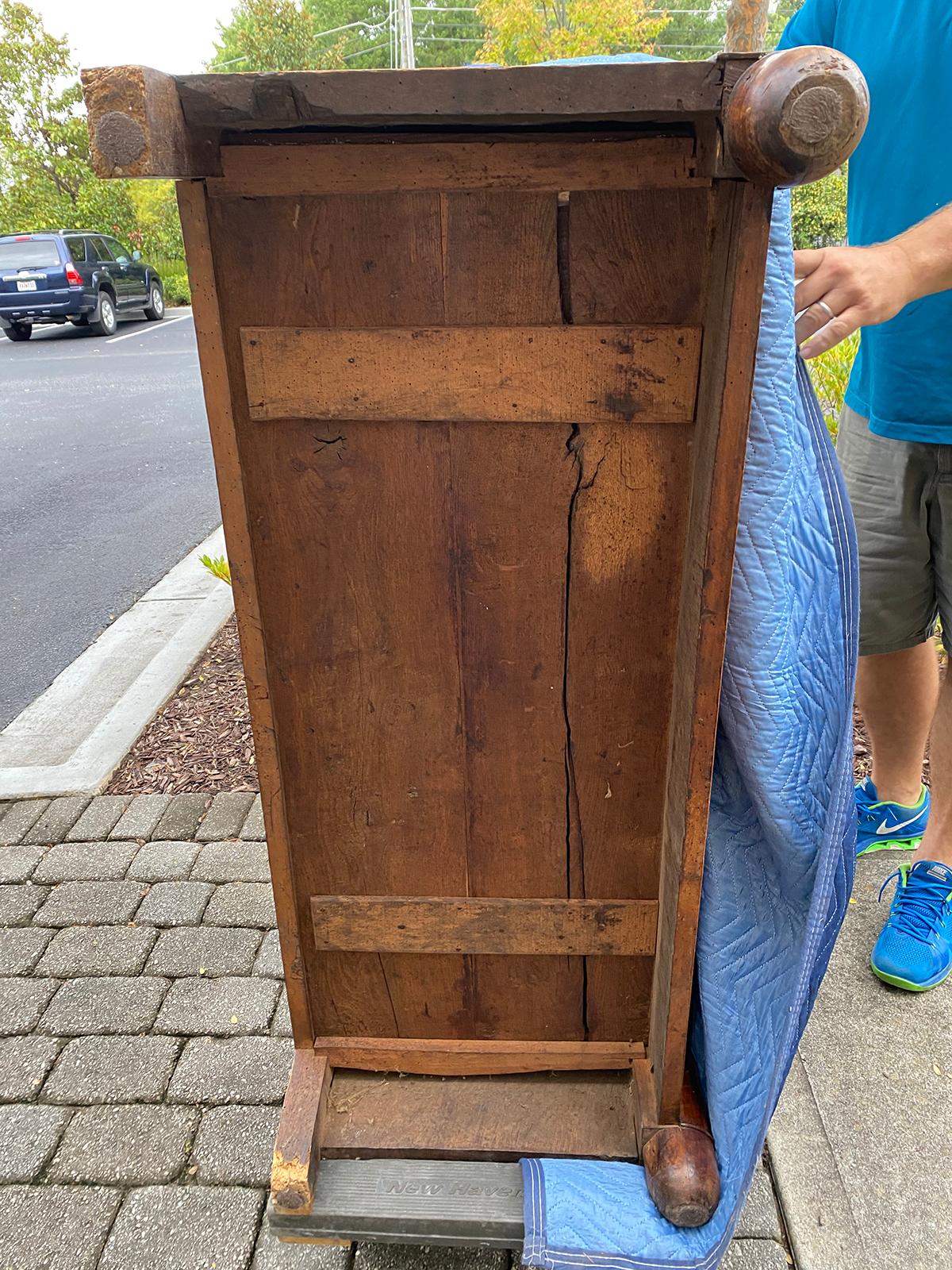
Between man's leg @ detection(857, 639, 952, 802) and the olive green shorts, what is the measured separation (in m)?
0.14

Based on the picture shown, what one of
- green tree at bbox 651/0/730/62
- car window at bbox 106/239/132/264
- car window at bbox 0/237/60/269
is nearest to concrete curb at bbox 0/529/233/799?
car window at bbox 0/237/60/269

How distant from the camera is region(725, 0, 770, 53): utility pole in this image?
5.61 meters

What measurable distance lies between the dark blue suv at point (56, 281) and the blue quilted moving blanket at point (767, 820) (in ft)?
49.0

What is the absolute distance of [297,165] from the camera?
1.10 metres

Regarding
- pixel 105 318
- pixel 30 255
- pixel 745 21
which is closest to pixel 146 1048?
pixel 745 21

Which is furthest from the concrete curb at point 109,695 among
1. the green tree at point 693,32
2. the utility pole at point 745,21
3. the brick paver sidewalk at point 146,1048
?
the green tree at point 693,32

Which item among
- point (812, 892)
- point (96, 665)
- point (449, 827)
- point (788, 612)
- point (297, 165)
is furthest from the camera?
point (96, 665)

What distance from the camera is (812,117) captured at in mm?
817

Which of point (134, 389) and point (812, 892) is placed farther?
point (134, 389)

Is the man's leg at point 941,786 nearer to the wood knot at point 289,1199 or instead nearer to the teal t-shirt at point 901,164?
the teal t-shirt at point 901,164

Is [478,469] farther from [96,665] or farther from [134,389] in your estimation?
[134,389]

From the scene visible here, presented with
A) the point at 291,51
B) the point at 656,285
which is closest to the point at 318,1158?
the point at 656,285

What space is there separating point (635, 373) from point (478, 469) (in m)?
0.24

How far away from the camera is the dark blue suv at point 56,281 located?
540 inches
